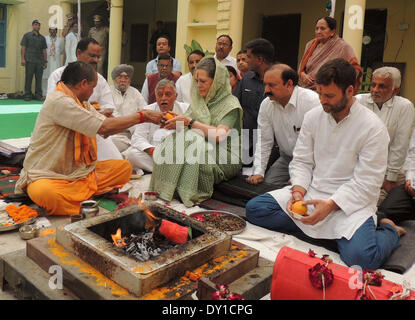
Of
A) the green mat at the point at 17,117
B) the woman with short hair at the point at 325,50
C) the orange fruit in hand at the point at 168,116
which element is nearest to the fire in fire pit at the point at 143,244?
the orange fruit in hand at the point at 168,116

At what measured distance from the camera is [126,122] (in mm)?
3740

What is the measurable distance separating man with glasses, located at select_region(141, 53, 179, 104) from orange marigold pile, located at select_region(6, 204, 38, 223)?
A: 11.3 feet

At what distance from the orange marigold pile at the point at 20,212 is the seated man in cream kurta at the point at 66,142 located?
0.11 metres

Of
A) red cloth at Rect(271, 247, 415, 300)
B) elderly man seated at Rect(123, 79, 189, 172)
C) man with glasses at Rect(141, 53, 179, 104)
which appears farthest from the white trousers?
red cloth at Rect(271, 247, 415, 300)

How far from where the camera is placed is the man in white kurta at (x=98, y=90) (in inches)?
186

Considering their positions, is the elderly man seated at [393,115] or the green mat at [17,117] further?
the green mat at [17,117]

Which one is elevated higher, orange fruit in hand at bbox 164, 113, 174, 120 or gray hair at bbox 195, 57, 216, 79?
gray hair at bbox 195, 57, 216, 79

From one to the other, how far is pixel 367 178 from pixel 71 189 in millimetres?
2581

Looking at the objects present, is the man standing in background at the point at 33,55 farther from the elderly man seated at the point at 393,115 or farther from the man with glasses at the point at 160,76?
the elderly man seated at the point at 393,115

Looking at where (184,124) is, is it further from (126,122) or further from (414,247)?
(414,247)

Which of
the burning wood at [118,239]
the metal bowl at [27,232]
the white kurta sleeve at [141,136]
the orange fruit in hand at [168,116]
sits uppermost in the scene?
the orange fruit in hand at [168,116]

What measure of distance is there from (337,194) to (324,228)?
0.30 metres

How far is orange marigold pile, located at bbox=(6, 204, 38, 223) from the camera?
3.43 m

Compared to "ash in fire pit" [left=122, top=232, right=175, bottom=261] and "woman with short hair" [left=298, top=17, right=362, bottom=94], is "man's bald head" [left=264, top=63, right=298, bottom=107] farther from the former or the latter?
"ash in fire pit" [left=122, top=232, right=175, bottom=261]
